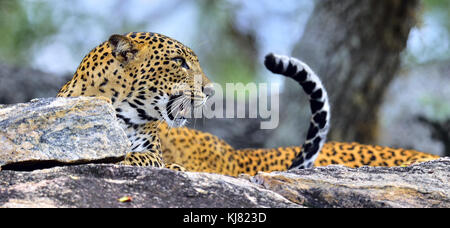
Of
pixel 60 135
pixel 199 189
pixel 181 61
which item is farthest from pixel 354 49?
pixel 199 189

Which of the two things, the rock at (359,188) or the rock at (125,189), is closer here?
the rock at (125,189)

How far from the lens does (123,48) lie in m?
6.24

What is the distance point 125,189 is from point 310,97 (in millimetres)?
3494

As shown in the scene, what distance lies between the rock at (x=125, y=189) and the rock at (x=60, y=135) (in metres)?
0.21

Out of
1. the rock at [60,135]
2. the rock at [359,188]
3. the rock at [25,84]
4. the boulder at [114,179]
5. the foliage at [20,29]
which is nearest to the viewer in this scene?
the boulder at [114,179]

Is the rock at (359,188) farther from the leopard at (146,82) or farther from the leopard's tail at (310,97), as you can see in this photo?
the leopard's tail at (310,97)

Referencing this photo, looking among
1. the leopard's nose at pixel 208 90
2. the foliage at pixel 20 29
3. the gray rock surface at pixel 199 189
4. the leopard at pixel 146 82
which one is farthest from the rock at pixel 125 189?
the foliage at pixel 20 29

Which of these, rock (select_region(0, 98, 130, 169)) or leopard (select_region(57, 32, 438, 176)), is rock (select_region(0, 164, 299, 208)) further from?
leopard (select_region(57, 32, 438, 176))

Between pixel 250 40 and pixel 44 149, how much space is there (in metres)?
12.2

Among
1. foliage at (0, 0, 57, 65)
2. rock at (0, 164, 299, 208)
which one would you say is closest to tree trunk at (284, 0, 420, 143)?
foliage at (0, 0, 57, 65)

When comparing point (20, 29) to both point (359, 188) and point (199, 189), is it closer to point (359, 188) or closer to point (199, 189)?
point (199, 189)

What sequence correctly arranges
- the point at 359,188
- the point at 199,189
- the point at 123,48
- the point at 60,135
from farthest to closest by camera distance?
the point at 123,48
the point at 60,135
the point at 359,188
the point at 199,189

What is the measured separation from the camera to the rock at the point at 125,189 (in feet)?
13.3
